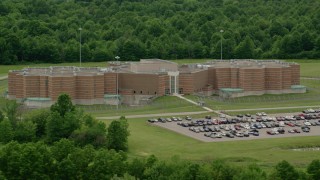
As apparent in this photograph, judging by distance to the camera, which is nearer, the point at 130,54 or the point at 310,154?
the point at 310,154

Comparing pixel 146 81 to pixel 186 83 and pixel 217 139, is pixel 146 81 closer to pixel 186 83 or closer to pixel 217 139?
pixel 186 83

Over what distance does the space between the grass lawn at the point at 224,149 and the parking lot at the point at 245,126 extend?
9.05ft

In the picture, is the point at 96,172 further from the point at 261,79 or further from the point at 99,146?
the point at 261,79

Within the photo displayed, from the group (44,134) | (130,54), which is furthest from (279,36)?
(44,134)

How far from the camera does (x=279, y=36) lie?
196m

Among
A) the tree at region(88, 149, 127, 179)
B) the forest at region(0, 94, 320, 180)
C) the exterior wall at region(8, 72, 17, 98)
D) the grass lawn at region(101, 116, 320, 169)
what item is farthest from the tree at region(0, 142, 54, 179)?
the exterior wall at region(8, 72, 17, 98)

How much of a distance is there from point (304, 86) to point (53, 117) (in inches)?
1864

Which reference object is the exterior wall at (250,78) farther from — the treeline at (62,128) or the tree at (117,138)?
the tree at (117,138)

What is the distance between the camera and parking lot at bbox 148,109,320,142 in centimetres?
11119

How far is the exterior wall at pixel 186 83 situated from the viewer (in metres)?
137

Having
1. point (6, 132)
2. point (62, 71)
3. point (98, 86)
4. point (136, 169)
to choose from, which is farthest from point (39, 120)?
point (136, 169)

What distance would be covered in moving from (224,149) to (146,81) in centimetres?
3373

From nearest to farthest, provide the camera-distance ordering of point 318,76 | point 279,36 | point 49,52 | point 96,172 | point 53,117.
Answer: point 96,172 → point 53,117 → point 318,76 → point 49,52 → point 279,36

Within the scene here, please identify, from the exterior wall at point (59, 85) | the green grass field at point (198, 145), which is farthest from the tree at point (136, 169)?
the exterior wall at point (59, 85)
